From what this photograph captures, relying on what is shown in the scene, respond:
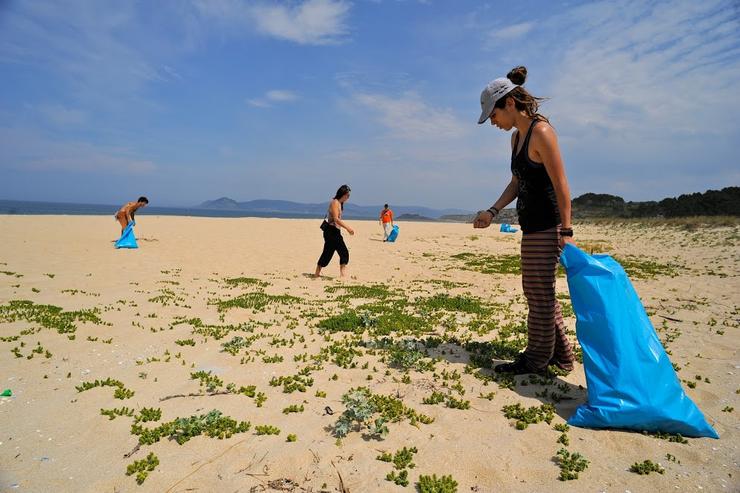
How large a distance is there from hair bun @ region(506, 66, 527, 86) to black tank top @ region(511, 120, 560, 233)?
0.65m

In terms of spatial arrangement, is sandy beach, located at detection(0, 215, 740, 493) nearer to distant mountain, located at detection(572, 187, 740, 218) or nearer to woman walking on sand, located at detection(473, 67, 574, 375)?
woman walking on sand, located at detection(473, 67, 574, 375)

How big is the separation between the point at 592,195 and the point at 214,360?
7522 cm

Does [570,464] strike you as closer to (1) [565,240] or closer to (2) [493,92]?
(1) [565,240]

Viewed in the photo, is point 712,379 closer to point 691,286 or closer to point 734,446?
point 734,446

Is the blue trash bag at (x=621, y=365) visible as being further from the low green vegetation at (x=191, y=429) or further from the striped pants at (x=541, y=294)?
the low green vegetation at (x=191, y=429)

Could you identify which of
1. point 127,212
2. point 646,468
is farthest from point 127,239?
point 646,468

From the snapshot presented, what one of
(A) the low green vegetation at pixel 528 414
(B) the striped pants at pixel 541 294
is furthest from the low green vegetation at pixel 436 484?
(B) the striped pants at pixel 541 294

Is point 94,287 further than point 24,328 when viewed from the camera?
Yes

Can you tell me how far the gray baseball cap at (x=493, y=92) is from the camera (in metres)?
5.32

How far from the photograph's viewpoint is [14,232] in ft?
85.7

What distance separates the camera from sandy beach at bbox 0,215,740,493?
4.10 meters

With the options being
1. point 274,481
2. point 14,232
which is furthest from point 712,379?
point 14,232

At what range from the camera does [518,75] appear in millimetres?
5418

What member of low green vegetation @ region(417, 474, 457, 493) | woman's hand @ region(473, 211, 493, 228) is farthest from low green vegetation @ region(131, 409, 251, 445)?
woman's hand @ region(473, 211, 493, 228)
